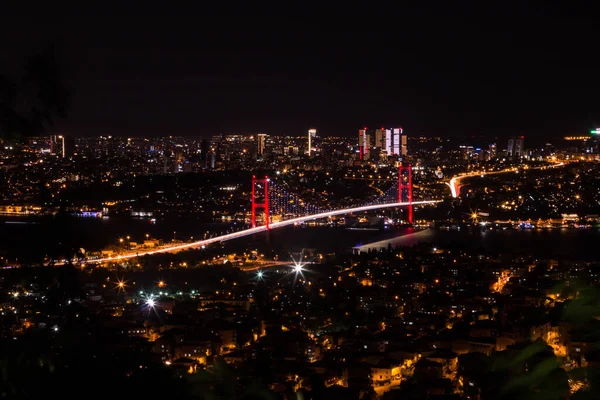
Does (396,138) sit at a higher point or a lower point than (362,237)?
higher

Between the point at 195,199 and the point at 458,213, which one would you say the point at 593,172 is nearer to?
the point at 458,213

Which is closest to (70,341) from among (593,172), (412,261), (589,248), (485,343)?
(485,343)

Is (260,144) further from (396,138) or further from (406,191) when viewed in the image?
(406,191)

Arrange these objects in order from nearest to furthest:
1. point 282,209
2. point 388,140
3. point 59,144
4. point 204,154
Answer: point 59,144 → point 282,209 → point 204,154 → point 388,140

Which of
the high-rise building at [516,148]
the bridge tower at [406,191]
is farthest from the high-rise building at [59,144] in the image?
the high-rise building at [516,148]

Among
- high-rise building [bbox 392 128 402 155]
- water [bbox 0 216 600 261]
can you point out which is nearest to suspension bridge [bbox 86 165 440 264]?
water [bbox 0 216 600 261]

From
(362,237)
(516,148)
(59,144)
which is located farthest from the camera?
(516,148)

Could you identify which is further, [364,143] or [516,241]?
[364,143]

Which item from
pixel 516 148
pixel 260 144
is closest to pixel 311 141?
pixel 260 144
